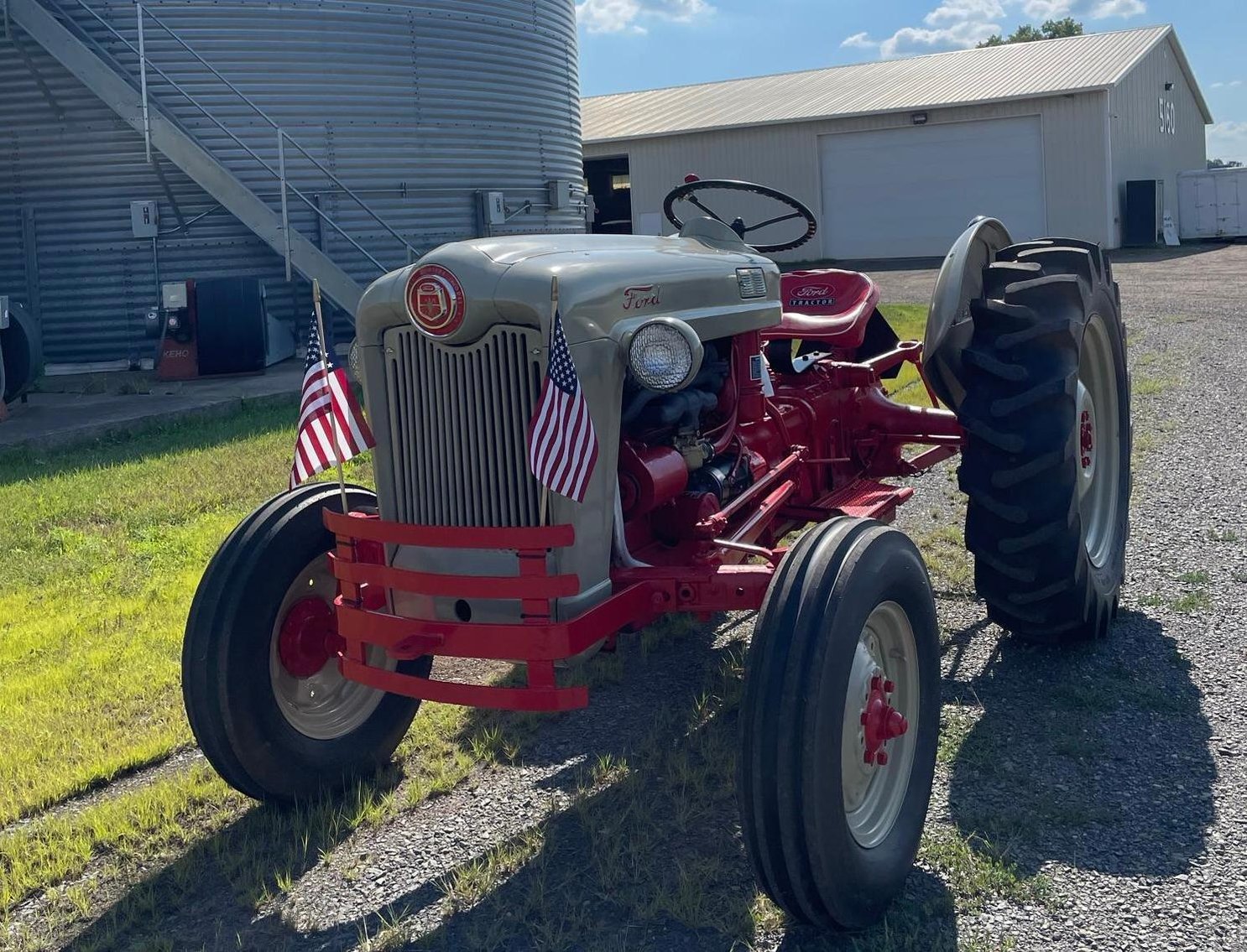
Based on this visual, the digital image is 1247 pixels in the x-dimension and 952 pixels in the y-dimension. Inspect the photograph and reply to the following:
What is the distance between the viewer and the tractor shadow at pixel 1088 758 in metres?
3.27

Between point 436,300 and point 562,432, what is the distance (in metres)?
0.49

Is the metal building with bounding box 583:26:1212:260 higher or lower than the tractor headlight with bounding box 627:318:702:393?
higher

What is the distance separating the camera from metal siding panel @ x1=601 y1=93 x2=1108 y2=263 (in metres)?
27.4

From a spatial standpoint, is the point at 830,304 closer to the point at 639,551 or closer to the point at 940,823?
the point at 639,551

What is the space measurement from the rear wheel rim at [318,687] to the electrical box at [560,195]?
13.7m

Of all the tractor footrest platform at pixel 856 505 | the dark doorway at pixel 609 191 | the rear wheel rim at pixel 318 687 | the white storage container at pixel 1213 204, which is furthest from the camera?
the dark doorway at pixel 609 191

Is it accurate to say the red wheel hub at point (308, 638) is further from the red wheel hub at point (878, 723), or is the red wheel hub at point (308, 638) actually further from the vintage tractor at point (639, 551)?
the red wheel hub at point (878, 723)

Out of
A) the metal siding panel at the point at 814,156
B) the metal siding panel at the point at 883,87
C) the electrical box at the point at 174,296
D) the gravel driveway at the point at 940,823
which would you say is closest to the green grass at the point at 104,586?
the gravel driveway at the point at 940,823

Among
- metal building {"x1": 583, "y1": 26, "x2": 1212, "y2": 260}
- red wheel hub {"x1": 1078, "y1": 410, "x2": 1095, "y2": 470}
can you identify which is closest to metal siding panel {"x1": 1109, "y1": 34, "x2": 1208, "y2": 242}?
metal building {"x1": 583, "y1": 26, "x2": 1212, "y2": 260}

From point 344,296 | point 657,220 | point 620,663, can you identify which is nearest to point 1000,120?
point 657,220

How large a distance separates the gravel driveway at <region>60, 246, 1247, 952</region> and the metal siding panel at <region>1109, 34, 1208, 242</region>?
25.9 meters

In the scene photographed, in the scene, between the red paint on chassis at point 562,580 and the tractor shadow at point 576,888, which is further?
the red paint on chassis at point 562,580

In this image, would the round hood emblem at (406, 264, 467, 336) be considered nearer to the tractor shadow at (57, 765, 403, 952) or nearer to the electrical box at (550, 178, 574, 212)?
the tractor shadow at (57, 765, 403, 952)

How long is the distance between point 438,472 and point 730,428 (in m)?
1.06
